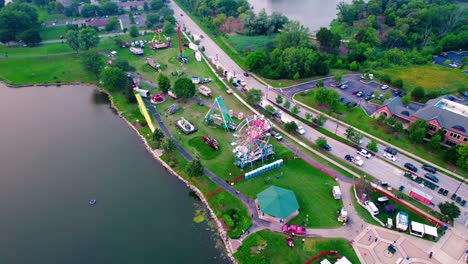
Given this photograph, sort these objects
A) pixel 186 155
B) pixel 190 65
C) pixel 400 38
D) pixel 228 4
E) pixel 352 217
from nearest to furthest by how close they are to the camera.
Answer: pixel 352 217
pixel 186 155
pixel 190 65
pixel 400 38
pixel 228 4

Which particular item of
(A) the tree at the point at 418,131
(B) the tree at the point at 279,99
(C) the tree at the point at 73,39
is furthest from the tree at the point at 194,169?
(C) the tree at the point at 73,39

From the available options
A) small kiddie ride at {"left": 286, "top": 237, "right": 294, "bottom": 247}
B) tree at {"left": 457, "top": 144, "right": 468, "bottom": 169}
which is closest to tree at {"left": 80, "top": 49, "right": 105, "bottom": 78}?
small kiddie ride at {"left": 286, "top": 237, "right": 294, "bottom": 247}

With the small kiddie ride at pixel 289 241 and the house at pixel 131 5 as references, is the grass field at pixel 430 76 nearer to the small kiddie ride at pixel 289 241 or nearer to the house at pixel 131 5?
the small kiddie ride at pixel 289 241

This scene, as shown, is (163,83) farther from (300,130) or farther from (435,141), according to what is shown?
(435,141)

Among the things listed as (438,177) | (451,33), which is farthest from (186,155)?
(451,33)

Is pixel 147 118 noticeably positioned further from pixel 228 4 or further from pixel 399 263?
pixel 228 4

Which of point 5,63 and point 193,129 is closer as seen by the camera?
point 193,129

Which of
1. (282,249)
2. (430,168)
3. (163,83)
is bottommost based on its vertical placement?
(282,249)

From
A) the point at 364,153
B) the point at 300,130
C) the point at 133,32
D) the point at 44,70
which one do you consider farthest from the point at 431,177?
the point at 44,70
